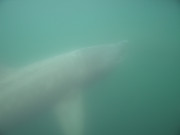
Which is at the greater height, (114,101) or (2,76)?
(2,76)

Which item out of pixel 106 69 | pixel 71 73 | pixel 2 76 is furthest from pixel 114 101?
pixel 2 76

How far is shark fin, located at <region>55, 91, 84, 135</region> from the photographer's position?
3.36 ft

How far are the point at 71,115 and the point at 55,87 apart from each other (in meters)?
0.23

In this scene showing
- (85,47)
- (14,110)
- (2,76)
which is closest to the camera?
(14,110)

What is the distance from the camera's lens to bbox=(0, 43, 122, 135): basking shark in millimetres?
1011

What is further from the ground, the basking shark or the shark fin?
the basking shark

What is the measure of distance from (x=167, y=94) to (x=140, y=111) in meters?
0.26

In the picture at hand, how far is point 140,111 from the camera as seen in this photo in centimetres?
109

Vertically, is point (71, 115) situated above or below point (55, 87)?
below

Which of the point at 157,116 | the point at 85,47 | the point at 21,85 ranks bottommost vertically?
the point at 157,116

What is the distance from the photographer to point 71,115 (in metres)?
1.07

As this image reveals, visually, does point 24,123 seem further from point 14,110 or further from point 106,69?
point 106,69

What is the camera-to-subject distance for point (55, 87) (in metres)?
1.10

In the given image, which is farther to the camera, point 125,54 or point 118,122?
point 125,54
